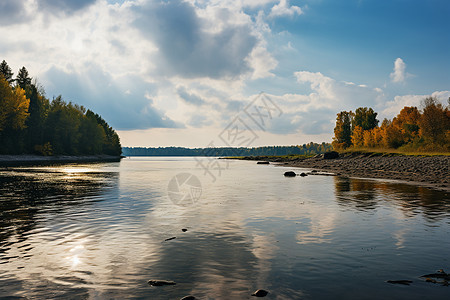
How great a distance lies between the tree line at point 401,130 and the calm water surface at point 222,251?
84.4m

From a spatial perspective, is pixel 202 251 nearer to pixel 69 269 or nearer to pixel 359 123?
pixel 69 269

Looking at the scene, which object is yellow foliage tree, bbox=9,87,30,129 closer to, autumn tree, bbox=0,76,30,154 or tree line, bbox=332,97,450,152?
autumn tree, bbox=0,76,30,154

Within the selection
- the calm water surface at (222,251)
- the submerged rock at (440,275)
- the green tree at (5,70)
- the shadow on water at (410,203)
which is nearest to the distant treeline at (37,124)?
the green tree at (5,70)

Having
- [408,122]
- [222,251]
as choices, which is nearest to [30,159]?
[222,251]

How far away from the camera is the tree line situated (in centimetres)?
9388

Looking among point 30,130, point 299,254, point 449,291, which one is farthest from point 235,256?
point 30,130

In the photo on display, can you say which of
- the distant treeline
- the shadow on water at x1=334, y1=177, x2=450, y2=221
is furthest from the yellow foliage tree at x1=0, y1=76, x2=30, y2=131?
the shadow on water at x1=334, y1=177, x2=450, y2=221

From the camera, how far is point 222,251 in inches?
469

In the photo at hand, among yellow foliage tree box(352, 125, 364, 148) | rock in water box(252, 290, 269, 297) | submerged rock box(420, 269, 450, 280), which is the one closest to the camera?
rock in water box(252, 290, 269, 297)

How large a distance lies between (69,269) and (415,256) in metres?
11.6

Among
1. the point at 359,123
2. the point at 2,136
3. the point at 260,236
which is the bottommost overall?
the point at 260,236

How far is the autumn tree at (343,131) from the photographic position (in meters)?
150

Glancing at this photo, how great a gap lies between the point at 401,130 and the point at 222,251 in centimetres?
12572

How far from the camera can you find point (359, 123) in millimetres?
151125
